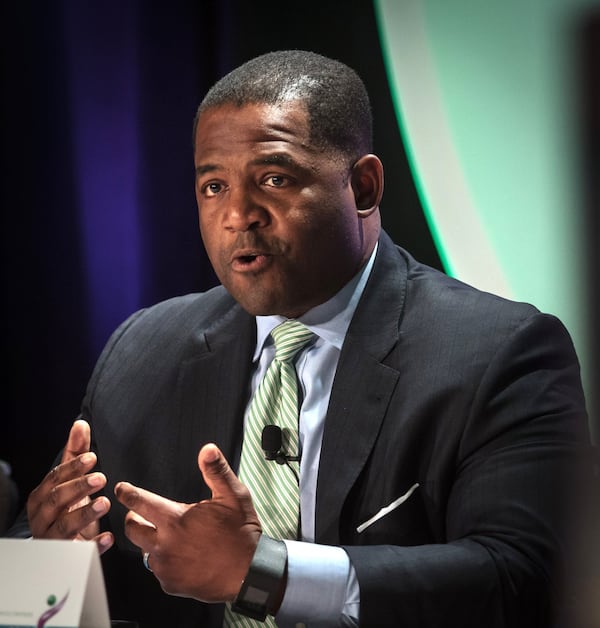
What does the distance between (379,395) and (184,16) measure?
4.35ft

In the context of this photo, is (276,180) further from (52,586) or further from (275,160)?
(52,586)

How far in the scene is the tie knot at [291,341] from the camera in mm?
2070

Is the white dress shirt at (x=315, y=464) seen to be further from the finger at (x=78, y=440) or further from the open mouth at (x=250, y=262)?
the finger at (x=78, y=440)

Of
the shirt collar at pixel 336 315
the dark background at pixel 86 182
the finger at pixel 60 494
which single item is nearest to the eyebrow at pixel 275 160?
the shirt collar at pixel 336 315

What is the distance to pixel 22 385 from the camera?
9.36ft

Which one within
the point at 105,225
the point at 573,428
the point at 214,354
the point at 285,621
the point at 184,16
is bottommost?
the point at 285,621

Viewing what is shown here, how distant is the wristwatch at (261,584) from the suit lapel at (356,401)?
11.1 inches

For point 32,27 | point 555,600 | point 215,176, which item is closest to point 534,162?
point 215,176

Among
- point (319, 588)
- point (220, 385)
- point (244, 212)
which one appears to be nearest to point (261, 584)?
point (319, 588)

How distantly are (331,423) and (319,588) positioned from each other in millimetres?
383

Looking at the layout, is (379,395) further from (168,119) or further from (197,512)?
(168,119)

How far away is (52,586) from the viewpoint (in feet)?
4.70

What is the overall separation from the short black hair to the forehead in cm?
2

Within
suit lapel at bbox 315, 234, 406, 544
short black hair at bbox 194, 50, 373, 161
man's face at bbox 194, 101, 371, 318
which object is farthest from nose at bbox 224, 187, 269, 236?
suit lapel at bbox 315, 234, 406, 544
